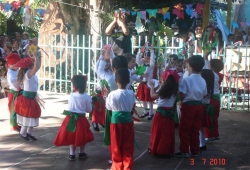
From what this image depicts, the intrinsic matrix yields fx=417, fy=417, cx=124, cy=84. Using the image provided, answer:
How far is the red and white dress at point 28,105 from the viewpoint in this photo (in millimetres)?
6707

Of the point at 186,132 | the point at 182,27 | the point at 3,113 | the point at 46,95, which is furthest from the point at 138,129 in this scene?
the point at 182,27

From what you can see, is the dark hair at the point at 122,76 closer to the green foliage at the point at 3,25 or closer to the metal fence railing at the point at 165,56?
the metal fence railing at the point at 165,56

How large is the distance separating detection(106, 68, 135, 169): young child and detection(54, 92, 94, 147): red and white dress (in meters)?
0.64

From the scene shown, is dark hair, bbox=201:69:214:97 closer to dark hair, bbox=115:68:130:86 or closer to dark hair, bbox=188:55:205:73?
dark hair, bbox=188:55:205:73

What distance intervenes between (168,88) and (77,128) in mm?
1392

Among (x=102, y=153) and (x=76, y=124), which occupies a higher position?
(x=76, y=124)

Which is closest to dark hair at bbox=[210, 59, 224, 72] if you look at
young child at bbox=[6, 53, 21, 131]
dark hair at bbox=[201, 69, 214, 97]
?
dark hair at bbox=[201, 69, 214, 97]

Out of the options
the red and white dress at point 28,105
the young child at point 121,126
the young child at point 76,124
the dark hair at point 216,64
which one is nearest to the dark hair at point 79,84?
the young child at point 76,124

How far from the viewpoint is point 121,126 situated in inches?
209

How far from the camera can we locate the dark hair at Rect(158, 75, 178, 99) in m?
5.86

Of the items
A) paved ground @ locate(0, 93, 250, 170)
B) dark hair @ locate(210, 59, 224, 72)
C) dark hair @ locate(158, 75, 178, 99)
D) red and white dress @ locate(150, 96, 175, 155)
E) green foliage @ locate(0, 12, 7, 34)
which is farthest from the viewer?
green foliage @ locate(0, 12, 7, 34)

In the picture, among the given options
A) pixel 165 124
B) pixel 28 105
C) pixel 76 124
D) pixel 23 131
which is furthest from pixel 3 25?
pixel 165 124

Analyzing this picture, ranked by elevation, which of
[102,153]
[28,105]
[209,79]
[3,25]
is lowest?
[102,153]

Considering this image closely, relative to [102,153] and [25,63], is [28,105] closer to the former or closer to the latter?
[25,63]
